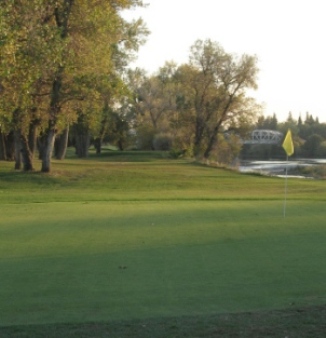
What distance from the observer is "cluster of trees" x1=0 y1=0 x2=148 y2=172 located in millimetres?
28016

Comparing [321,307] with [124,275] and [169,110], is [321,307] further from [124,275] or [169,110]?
[169,110]

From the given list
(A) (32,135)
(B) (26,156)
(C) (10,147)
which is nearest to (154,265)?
(B) (26,156)

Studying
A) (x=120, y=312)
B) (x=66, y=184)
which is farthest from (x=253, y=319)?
(x=66, y=184)

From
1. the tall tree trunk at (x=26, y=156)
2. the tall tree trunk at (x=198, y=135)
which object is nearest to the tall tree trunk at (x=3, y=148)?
the tall tree trunk at (x=26, y=156)

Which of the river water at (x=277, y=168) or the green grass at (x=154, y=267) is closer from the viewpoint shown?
the green grass at (x=154, y=267)

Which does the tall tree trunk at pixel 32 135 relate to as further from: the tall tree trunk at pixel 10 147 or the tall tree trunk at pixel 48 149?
the tall tree trunk at pixel 10 147

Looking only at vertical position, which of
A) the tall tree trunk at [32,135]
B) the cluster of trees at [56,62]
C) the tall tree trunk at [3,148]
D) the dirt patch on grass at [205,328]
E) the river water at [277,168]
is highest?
the cluster of trees at [56,62]

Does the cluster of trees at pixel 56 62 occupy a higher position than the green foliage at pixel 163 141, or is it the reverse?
the cluster of trees at pixel 56 62

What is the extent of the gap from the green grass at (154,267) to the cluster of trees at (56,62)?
9.50 meters

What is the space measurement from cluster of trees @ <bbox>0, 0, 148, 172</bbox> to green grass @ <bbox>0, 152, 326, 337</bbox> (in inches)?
374

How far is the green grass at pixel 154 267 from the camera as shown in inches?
312

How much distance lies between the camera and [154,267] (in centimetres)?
1091

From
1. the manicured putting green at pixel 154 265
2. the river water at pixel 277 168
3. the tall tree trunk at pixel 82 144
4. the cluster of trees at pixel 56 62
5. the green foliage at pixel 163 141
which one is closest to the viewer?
the manicured putting green at pixel 154 265

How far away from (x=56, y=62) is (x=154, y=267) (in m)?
20.7
